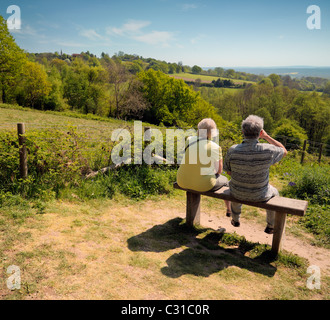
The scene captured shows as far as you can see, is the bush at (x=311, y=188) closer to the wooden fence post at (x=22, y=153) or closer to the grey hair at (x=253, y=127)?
the grey hair at (x=253, y=127)

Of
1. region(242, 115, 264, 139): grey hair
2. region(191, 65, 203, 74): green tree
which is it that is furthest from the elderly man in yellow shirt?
region(191, 65, 203, 74): green tree

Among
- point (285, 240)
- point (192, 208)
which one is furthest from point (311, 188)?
point (192, 208)

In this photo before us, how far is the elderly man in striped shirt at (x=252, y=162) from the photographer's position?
3627mm

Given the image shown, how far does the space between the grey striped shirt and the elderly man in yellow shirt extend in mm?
318

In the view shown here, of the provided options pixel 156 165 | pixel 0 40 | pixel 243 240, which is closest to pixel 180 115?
pixel 0 40

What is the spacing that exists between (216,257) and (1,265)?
116 inches

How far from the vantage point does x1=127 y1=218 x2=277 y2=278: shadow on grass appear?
3.65m

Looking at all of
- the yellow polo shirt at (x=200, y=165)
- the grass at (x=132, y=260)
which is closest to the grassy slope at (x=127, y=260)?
the grass at (x=132, y=260)

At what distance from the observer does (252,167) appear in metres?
3.69

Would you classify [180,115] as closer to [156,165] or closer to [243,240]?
[156,165]

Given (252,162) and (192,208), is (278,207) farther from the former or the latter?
(192,208)

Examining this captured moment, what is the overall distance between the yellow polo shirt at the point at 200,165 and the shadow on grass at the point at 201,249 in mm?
901

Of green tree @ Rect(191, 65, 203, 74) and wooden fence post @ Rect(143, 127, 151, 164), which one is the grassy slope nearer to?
wooden fence post @ Rect(143, 127, 151, 164)

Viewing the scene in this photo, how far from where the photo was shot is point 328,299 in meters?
3.12
